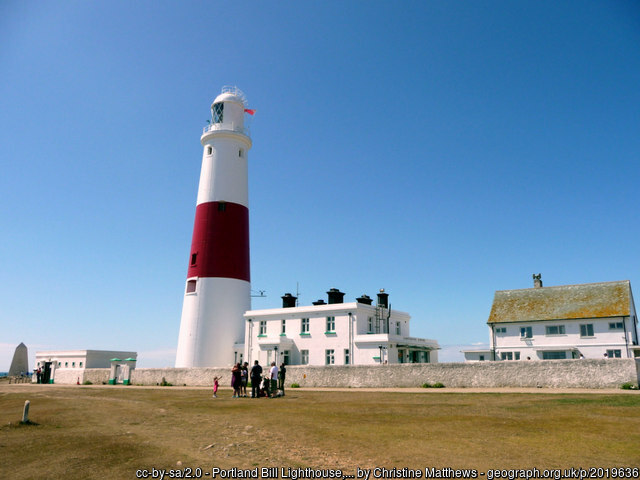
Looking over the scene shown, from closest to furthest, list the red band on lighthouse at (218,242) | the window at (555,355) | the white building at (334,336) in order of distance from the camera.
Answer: the white building at (334,336) < the red band on lighthouse at (218,242) < the window at (555,355)

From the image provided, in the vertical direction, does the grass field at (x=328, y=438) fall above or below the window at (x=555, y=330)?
below

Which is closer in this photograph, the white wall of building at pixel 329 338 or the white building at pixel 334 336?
the white wall of building at pixel 329 338

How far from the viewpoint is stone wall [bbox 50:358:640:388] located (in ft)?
73.0

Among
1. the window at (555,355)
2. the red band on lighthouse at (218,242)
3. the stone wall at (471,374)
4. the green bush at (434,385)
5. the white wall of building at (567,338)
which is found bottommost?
the green bush at (434,385)

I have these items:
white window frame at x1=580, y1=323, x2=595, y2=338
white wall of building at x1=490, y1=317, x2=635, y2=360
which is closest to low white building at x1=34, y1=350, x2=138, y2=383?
white wall of building at x1=490, y1=317, x2=635, y2=360

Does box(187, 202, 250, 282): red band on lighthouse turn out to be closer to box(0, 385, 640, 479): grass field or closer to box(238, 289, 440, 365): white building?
box(238, 289, 440, 365): white building

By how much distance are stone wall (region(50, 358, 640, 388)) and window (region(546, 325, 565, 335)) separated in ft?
58.3

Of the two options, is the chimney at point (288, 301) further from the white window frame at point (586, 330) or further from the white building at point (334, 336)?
the white window frame at point (586, 330)

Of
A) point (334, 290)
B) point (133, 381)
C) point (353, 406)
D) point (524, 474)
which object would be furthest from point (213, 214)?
point (524, 474)

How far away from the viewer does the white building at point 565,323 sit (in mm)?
36969

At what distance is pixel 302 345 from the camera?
37.9 metres

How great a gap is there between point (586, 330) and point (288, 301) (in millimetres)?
24290

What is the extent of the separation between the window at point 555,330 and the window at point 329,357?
18215mm
